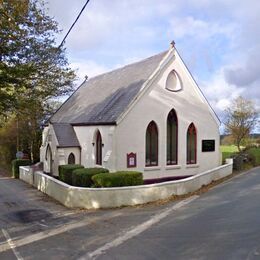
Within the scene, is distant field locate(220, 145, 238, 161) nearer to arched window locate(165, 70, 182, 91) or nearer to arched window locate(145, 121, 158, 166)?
arched window locate(165, 70, 182, 91)

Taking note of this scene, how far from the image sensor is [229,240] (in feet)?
33.8

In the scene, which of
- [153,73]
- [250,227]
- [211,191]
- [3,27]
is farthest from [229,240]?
[153,73]

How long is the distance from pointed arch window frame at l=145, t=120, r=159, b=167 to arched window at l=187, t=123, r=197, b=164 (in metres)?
3.07

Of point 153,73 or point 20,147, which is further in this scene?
point 20,147

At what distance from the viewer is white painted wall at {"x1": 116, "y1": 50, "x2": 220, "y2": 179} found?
23.3 metres

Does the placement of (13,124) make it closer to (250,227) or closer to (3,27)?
(3,27)

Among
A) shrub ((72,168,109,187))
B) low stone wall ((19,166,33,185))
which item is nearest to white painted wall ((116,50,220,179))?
shrub ((72,168,109,187))

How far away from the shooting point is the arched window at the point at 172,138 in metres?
25.6

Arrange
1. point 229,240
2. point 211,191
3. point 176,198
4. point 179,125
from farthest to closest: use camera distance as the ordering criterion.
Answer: point 179,125 → point 211,191 → point 176,198 → point 229,240

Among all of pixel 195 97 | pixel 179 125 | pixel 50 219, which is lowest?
pixel 50 219

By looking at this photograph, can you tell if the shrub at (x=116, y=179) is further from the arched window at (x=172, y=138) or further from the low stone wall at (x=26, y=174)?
the low stone wall at (x=26, y=174)

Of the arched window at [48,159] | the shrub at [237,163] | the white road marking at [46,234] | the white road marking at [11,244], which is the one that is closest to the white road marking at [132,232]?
the white road marking at [11,244]

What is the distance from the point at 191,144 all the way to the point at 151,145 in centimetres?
369

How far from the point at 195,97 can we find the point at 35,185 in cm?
1228
